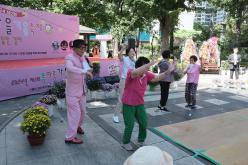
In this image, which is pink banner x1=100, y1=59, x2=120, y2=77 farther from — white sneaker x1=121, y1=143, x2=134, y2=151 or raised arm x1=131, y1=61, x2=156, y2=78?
raised arm x1=131, y1=61, x2=156, y2=78

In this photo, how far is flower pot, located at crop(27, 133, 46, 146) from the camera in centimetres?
435

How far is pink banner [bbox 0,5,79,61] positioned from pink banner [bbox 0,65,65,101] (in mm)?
604

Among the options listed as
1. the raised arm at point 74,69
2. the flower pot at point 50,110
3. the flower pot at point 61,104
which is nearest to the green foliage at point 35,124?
the raised arm at point 74,69

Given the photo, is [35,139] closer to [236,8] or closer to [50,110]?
[50,110]

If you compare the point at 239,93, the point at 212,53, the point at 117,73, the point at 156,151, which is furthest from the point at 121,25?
the point at 156,151

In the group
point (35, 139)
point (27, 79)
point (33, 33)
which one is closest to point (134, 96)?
point (35, 139)

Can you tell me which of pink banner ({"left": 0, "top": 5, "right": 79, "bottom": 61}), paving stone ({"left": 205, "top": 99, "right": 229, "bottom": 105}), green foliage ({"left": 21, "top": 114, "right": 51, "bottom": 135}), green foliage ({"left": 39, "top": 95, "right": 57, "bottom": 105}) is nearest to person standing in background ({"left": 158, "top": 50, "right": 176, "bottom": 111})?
paving stone ({"left": 205, "top": 99, "right": 229, "bottom": 105})

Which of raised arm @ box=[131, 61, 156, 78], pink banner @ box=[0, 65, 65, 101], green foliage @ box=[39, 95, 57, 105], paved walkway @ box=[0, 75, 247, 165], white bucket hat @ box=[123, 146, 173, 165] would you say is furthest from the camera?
pink banner @ box=[0, 65, 65, 101]

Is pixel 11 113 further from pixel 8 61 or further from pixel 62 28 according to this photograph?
pixel 62 28

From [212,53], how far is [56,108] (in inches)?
519

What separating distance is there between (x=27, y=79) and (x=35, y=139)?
177 inches

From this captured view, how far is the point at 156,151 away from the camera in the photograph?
1518 millimetres

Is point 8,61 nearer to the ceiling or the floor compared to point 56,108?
nearer to the ceiling

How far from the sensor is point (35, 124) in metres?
4.24
